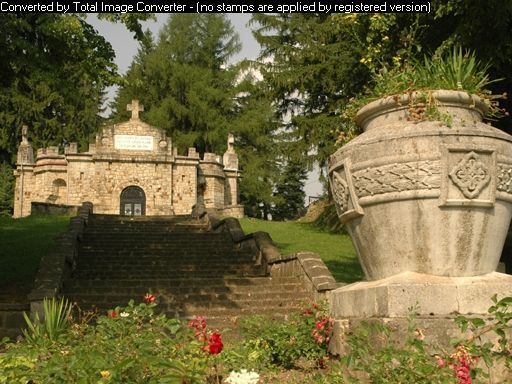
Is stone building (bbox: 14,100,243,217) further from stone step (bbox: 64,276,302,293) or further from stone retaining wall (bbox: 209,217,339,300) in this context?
stone step (bbox: 64,276,302,293)

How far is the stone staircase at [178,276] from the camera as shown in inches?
397

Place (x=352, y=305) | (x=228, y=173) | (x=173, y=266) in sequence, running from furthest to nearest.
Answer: (x=228, y=173), (x=173, y=266), (x=352, y=305)

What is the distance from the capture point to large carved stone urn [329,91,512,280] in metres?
4.15

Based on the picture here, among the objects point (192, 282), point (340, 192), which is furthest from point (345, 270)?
point (340, 192)

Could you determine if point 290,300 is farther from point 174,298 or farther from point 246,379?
point 246,379

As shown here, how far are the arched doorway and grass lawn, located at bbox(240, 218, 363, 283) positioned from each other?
371 inches

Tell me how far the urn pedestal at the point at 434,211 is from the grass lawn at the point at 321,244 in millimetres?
7091

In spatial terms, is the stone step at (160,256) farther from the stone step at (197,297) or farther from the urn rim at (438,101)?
the urn rim at (438,101)

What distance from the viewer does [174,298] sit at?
10.2 meters

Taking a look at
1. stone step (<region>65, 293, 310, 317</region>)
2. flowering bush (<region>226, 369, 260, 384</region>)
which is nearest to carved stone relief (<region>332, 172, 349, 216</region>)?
flowering bush (<region>226, 369, 260, 384</region>)

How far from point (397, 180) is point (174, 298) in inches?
269

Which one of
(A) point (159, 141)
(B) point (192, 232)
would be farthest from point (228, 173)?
(B) point (192, 232)

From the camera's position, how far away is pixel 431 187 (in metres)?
4.13

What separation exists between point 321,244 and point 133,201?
692 inches
